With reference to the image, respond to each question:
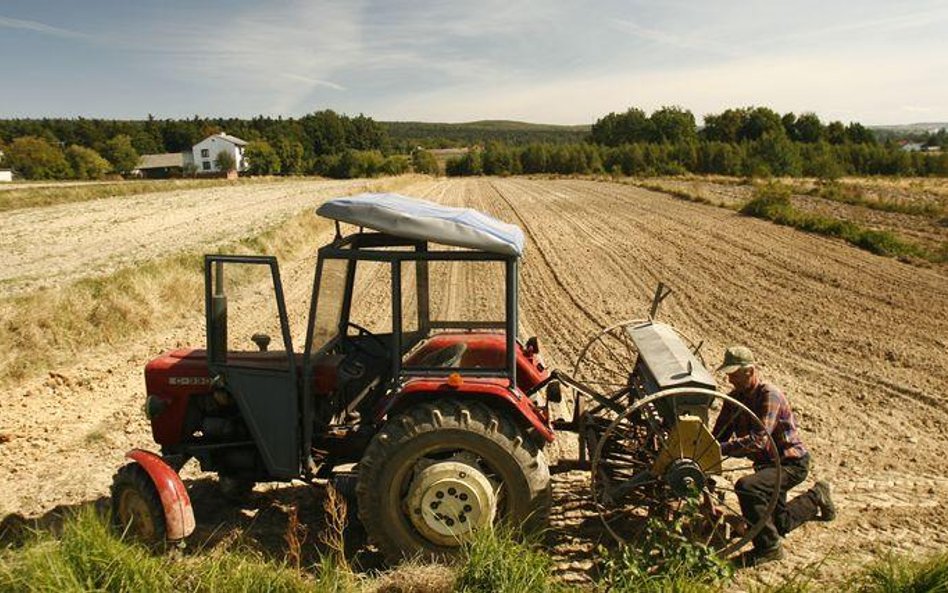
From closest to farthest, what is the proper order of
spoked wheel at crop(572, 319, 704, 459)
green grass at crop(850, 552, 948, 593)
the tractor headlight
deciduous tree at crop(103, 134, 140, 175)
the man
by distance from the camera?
green grass at crop(850, 552, 948, 593), the man, the tractor headlight, spoked wheel at crop(572, 319, 704, 459), deciduous tree at crop(103, 134, 140, 175)

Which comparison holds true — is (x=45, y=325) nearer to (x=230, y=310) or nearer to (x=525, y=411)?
(x=230, y=310)

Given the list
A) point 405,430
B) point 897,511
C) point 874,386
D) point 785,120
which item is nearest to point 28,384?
point 405,430

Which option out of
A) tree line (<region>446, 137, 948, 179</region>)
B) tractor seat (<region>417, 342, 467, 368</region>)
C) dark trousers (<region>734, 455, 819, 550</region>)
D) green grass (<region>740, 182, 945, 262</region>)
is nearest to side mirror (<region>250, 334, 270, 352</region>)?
tractor seat (<region>417, 342, 467, 368</region>)

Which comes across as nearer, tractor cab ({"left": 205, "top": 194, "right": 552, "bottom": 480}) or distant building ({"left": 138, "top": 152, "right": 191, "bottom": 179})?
tractor cab ({"left": 205, "top": 194, "right": 552, "bottom": 480})

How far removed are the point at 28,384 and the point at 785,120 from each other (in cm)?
8958

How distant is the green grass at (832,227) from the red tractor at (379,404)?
14867mm

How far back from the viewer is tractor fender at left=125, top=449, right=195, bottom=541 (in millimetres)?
4258

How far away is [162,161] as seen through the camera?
99.3m

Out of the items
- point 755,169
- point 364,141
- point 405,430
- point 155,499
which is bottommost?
point 155,499

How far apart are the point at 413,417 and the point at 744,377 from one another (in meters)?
Result: 2.43

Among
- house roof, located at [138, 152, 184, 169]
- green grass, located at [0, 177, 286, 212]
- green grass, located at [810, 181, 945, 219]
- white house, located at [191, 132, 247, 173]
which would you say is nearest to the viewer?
green grass, located at [810, 181, 945, 219]

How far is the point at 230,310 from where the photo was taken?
39.2 feet

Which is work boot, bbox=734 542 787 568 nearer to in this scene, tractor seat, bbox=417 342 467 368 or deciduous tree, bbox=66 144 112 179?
tractor seat, bbox=417 342 467 368

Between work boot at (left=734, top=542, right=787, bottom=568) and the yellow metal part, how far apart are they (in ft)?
2.29
